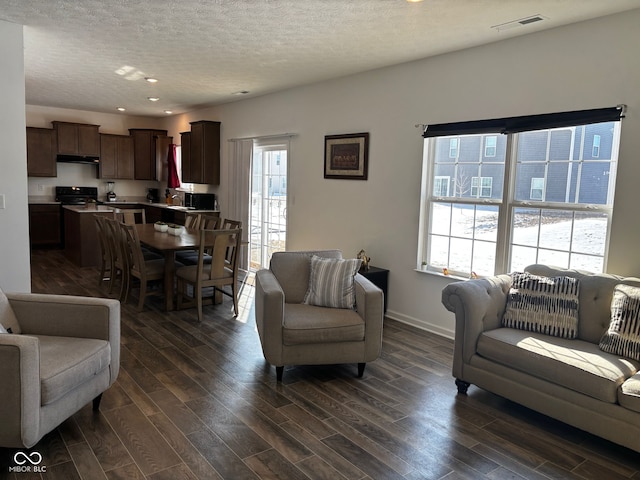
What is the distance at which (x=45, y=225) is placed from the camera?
869 centimetres

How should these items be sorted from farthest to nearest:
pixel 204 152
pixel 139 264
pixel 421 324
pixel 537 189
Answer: pixel 204 152, pixel 139 264, pixel 421 324, pixel 537 189

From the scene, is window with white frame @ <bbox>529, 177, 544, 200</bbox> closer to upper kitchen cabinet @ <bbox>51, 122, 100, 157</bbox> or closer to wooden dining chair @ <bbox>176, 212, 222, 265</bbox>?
wooden dining chair @ <bbox>176, 212, 222, 265</bbox>

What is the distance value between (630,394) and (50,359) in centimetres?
299

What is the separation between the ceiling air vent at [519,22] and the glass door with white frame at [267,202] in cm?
338

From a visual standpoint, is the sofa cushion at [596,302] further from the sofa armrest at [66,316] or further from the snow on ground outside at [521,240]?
the sofa armrest at [66,316]

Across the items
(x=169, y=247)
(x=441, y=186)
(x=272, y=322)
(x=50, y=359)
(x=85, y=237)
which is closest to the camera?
(x=50, y=359)

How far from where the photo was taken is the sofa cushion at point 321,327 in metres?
3.34

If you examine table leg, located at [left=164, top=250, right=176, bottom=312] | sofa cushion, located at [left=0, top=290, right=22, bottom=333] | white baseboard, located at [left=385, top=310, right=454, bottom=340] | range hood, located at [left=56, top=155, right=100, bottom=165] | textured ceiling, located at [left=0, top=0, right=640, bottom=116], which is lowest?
white baseboard, located at [left=385, top=310, right=454, bottom=340]

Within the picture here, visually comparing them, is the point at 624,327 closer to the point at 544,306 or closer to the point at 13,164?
the point at 544,306

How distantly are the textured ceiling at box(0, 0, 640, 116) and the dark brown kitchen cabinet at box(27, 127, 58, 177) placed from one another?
9.66ft

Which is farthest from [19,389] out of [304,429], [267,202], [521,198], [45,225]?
[45,225]

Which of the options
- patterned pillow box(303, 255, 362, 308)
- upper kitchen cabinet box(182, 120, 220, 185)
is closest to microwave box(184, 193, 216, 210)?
upper kitchen cabinet box(182, 120, 220, 185)

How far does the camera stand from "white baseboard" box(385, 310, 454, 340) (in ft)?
14.9

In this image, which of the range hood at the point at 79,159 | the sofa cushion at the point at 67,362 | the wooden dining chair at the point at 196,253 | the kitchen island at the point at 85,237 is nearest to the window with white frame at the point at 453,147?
the wooden dining chair at the point at 196,253
